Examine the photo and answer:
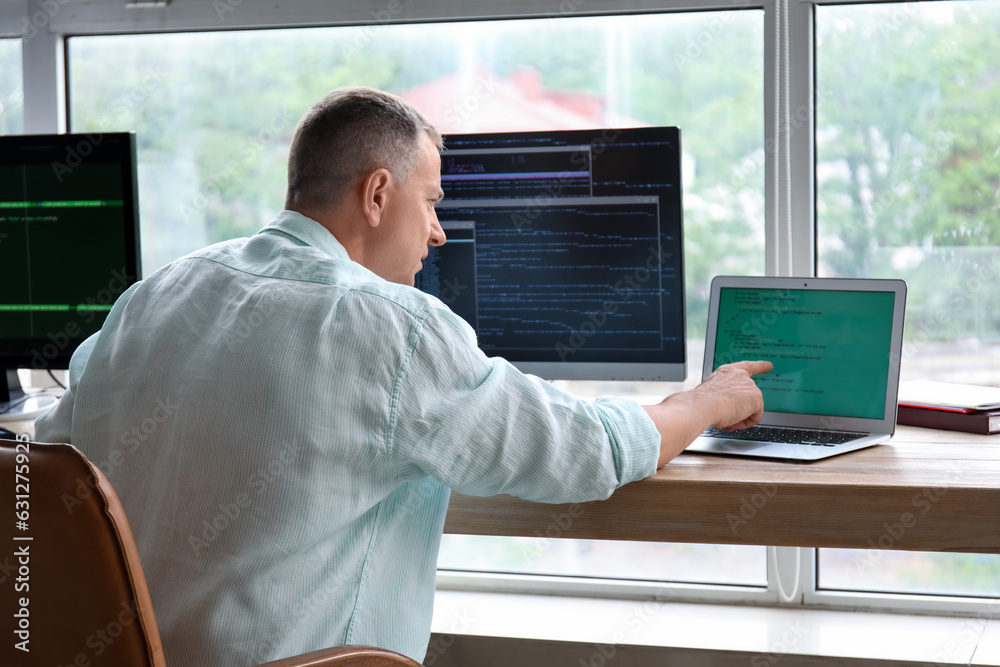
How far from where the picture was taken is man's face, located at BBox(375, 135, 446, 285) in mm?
1254

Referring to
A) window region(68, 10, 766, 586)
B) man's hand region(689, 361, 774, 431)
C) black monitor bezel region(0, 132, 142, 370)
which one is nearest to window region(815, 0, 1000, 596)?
window region(68, 10, 766, 586)

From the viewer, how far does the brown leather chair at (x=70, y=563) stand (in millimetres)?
742

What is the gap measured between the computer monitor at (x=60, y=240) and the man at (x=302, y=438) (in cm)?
78

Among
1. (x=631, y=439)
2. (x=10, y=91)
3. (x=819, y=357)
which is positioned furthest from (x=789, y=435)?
(x=10, y=91)

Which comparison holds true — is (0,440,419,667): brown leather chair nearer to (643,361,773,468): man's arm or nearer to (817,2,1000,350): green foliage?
(643,361,773,468): man's arm

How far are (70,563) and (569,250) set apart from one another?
3.75ft

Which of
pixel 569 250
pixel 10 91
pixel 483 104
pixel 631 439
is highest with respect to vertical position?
pixel 10 91

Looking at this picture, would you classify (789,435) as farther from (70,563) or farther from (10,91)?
(10,91)

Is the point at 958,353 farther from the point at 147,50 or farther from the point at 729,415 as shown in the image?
the point at 147,50

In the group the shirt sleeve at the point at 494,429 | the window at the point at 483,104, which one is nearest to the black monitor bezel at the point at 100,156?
the window at the point at 483,104

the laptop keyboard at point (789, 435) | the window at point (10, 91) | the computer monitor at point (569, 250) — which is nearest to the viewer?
the laptop keyboard at point (789, 435)

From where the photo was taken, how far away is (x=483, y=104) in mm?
2137

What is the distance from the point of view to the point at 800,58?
6.36ft

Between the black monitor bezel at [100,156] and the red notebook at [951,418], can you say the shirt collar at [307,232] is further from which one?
the red notebook at [951,418]
